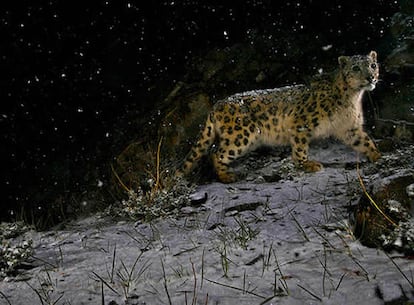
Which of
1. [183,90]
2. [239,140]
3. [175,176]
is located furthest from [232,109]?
[183,90]

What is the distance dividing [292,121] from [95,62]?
4.96m

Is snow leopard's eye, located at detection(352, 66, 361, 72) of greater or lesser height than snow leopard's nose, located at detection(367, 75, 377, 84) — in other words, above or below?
above

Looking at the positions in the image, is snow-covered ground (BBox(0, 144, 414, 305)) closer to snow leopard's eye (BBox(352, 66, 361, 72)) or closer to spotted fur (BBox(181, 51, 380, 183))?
spotted fur (BBox(181, 51, 380, 183))

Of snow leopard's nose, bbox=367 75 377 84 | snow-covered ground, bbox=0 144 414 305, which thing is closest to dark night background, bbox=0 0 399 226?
snow leopard's nose, bbox=367 75 377 84

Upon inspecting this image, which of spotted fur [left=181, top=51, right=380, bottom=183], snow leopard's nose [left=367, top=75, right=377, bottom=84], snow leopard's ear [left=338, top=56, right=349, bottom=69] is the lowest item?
spotted fur [left=181, top=51, right=380, bottom=183]

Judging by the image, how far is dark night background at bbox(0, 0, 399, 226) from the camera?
950 centimetres

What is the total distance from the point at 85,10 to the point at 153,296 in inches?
303

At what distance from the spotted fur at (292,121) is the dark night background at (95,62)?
7.40 feet

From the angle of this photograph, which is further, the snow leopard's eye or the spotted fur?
the spotted fur

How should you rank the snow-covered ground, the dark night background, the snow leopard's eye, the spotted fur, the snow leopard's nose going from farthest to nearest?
the dark night background, the spotted fur, the snow leopard's eye, the snow leopard's nose, the snow-covered ground

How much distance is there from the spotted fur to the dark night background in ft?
7.40

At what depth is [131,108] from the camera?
32.1 ft

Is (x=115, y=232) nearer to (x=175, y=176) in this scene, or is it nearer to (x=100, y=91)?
(x=175, y=176)

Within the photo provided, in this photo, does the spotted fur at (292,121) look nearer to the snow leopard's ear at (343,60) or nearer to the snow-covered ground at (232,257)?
the snow leopard's ear at (343,60)
